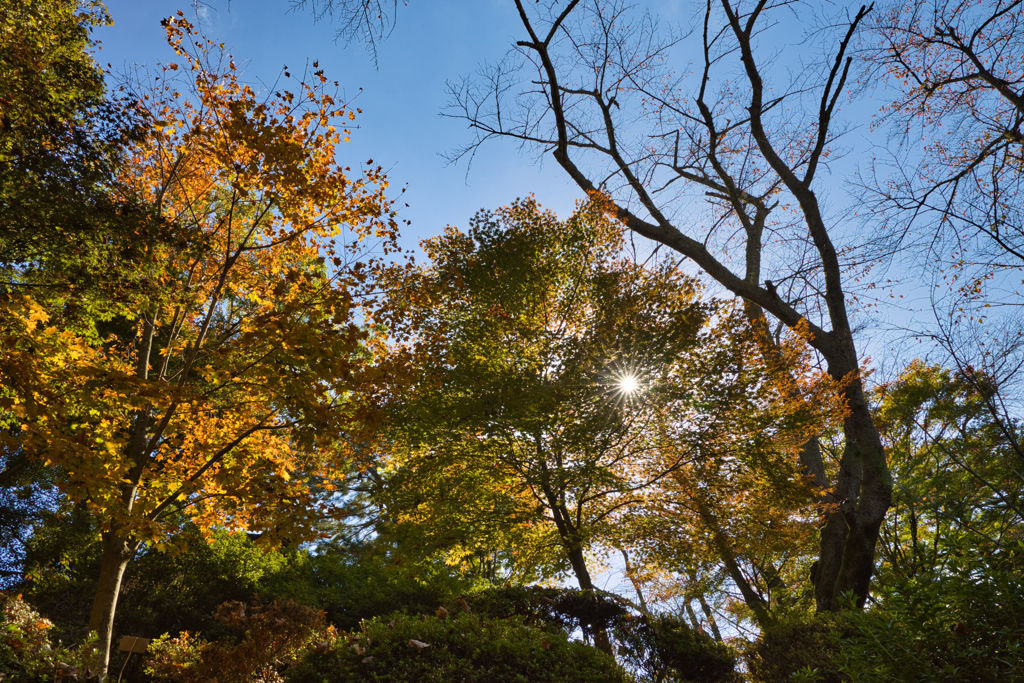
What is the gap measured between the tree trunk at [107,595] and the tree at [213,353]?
0.06ft

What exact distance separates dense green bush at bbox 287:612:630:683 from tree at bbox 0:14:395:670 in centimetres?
169

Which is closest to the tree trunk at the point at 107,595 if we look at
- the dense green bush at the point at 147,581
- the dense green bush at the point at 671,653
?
the dense green bush at the point at 147,581

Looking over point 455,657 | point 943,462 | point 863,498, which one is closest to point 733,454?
point 863,498

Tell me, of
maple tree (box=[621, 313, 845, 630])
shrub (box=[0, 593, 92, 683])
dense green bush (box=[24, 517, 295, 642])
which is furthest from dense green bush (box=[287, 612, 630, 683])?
dense green bush (box=[24, 517, 295, 642])

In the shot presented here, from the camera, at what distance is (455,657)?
227 inches

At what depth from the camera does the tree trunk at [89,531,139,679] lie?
18.5 feet

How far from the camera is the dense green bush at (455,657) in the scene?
5.43m

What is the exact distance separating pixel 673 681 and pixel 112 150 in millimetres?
10679

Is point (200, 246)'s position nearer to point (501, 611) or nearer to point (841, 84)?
point (501, 611)

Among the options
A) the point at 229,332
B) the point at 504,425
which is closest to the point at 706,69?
the point at 504,425

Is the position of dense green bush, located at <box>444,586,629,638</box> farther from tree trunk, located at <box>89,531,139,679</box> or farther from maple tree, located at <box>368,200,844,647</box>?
tree trunk, located at <box>89,531,139,679</box>

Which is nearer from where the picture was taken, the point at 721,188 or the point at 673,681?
the point at 673,681

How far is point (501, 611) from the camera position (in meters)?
7.96

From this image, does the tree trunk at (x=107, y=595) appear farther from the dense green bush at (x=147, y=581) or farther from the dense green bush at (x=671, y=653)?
the dense green bush at (x=671, y=653)
